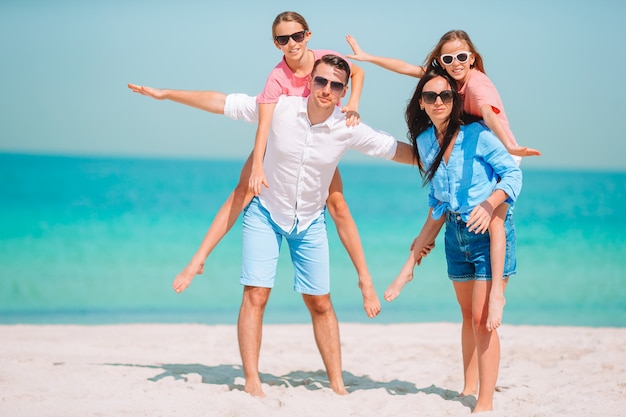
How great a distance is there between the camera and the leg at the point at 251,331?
5.18 m

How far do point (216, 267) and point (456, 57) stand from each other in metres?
10.9

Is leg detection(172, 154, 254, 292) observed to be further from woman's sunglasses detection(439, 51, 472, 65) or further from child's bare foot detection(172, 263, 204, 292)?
woman's sunglasses detection(439, 51, 472, 65)

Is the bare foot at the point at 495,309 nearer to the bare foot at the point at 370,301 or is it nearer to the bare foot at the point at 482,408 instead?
the bare foot at the point at 482,408

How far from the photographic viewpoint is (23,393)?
504 centimetres

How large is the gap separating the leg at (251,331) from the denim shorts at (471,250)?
1305mm

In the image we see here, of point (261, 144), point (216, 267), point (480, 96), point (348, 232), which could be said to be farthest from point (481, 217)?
point (216, 267)

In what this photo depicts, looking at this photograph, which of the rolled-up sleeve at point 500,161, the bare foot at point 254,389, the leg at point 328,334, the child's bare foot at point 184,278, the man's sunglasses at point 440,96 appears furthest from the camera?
the leg at point 328,334

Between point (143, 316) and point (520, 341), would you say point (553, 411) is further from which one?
point (143, 316)

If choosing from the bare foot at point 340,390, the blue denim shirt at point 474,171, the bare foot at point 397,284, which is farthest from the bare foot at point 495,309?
the bare foot at point 340,390

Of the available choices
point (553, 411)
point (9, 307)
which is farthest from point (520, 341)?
point (9, 307)

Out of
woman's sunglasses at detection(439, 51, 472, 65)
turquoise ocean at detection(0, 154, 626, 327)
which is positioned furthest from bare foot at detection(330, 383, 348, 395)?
turquoise ocean at detection(0, 154, 626, 327)

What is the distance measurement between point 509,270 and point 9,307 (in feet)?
28.3

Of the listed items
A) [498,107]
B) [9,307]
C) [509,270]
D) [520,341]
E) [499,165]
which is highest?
[498,107]

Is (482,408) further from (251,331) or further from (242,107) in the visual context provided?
(242,107)
